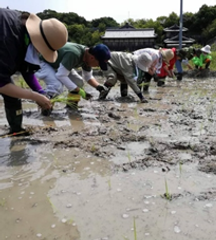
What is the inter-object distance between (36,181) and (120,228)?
2.48 ft

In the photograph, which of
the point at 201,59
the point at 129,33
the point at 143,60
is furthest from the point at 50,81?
the point at 129,33

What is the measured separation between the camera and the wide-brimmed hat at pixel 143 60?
5.20 m

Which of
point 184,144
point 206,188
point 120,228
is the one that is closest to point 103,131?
point 184,144

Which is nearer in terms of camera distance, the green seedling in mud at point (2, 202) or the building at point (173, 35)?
the green seedling in mud at point (2, 202)

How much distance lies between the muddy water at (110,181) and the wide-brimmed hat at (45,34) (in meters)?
0.89

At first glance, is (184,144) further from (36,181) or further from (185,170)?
(36,181)

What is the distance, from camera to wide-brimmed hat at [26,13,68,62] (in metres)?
2.08

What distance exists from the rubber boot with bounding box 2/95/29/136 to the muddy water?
12cm

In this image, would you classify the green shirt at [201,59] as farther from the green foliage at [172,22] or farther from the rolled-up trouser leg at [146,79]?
the green foliage at [172,22]

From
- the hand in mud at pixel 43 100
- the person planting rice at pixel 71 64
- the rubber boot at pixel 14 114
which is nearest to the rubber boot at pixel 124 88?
the person planting rice at pixel 71 64

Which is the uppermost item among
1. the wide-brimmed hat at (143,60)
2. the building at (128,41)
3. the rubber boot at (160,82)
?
the building at (128,41)

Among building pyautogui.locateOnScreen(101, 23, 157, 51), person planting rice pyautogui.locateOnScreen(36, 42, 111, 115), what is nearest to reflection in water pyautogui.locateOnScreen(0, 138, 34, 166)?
person planting rice pyautogui.locateOnScreen(36, 42, 111, 115)

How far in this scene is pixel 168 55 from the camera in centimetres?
625

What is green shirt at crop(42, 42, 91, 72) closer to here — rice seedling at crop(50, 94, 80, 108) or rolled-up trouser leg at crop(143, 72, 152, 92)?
rice seedling at crop(50, 94, 80, 108)
